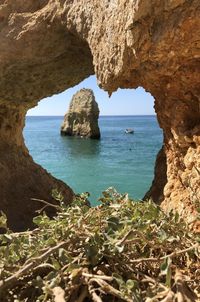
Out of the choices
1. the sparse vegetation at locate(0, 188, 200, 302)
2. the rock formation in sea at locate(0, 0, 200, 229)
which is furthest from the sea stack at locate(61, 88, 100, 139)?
the sparse vegetation at locate(0, 188, 200, 302)

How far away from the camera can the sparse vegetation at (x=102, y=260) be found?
173cm

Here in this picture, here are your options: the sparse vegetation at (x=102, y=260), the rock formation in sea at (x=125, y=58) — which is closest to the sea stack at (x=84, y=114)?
the rock formation in sea at (x=125, y=58)

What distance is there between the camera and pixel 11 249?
2018 millimetres

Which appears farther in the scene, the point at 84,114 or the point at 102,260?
the point at 84,114

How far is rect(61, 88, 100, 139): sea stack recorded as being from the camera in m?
39.3

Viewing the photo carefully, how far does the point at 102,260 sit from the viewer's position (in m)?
1.99

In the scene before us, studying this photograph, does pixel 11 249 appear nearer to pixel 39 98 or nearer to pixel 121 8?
pixel 121 8

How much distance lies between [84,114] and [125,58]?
37.0 meters

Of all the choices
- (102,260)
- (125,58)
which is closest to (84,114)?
(125,58)

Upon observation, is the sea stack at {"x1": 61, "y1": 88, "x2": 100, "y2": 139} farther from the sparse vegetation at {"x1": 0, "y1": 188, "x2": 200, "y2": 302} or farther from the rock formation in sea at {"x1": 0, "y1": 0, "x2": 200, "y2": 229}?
the sparse vegetation at {"x1": 0, "y1": 188, "x2": 200, "y2": 302}

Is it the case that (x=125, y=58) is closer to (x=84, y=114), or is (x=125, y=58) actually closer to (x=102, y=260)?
(x=102, y=260)

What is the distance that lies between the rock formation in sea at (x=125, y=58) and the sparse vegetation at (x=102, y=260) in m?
0.44

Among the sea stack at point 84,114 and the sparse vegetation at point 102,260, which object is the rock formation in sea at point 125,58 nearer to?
the sparse vegetation at point 102,260

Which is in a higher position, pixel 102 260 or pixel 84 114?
pixel 84 114
